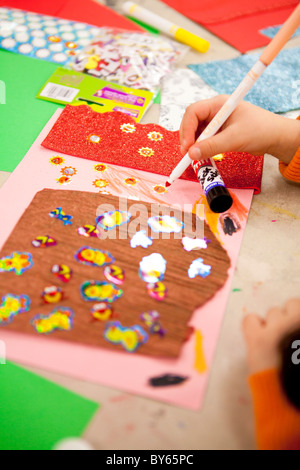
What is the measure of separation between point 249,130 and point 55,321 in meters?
0.44

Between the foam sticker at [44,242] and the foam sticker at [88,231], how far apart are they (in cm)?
4

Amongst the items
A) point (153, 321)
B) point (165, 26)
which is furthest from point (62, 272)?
point (165, 26)

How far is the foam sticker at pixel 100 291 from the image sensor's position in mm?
545

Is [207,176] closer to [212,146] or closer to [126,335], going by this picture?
[212,146]

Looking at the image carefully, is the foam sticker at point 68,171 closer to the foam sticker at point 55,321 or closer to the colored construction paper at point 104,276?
the colored construction paper at point 104,276

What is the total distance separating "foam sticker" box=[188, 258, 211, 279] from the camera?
0.59 metres

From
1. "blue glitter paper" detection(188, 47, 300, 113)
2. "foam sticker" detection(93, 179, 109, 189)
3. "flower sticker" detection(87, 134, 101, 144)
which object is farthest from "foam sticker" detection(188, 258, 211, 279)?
"blue glitter paper" detection(188, 47, 300, 113)

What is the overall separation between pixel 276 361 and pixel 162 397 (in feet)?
0.50

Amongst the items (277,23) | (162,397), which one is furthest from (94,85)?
(162,397)

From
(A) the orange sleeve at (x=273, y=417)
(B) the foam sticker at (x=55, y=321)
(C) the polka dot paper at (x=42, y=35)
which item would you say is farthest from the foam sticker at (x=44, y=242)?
(C) the polka dot paper at (x=42, y=35)

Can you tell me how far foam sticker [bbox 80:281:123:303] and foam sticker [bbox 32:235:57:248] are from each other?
0.30 ft

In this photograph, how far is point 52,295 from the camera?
543 millimetres

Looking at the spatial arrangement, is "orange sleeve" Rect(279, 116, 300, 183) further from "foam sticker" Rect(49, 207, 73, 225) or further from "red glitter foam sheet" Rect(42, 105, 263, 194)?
→ "foam sticker" Rect(49, 207, 73, 225)
